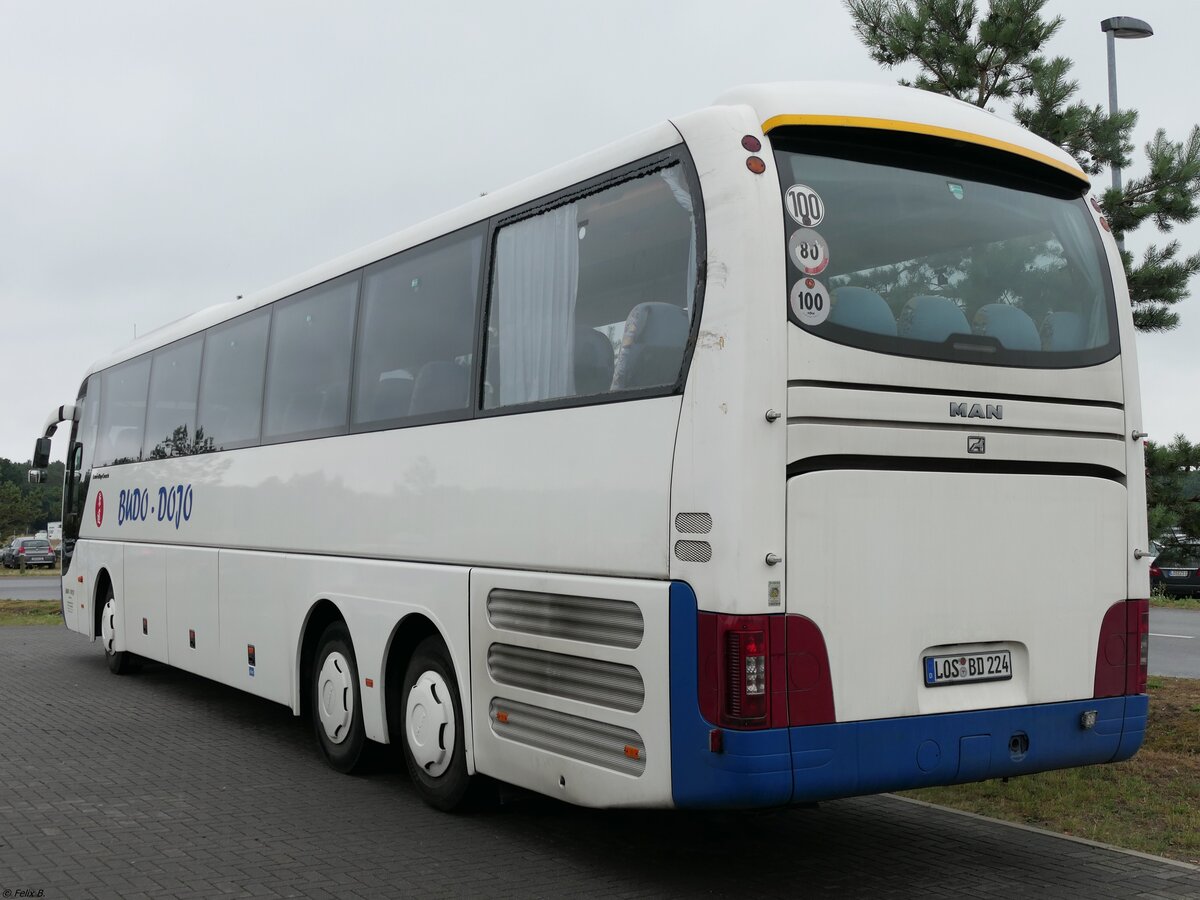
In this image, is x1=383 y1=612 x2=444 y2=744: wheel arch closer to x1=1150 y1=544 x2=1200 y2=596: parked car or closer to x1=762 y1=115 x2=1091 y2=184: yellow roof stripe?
x1=762 y1=115 x2=1091 y2=184: yellow roof stripe

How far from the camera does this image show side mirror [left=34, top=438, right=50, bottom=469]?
651 inches

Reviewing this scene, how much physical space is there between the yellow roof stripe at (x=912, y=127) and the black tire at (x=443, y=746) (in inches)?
139

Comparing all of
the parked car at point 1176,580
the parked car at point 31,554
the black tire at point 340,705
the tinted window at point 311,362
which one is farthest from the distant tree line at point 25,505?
the black tire at point 340,705

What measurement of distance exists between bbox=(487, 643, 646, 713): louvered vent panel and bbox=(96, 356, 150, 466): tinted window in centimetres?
798

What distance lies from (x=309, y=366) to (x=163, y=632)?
4.28 m

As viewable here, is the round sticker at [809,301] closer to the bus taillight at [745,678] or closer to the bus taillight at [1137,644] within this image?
the bus taillight at [745,678]

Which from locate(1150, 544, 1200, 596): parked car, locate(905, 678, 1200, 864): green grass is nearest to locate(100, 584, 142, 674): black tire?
locate(905, 678, 1200, 864): green grass

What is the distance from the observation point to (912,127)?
607 centimetres

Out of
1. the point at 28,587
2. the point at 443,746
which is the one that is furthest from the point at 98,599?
the point at 28,587

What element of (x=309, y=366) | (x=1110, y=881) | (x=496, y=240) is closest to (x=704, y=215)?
(x=496, y=240)

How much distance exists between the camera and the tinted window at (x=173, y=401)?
12.0 meters

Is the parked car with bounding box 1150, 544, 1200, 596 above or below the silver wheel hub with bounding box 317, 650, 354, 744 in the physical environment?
above

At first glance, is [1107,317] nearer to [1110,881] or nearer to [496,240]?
[1110,881]

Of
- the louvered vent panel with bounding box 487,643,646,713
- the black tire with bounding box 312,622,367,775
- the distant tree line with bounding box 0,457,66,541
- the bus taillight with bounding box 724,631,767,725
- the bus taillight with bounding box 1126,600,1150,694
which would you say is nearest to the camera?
the bus taillight with bounding box 724,631,767,725
